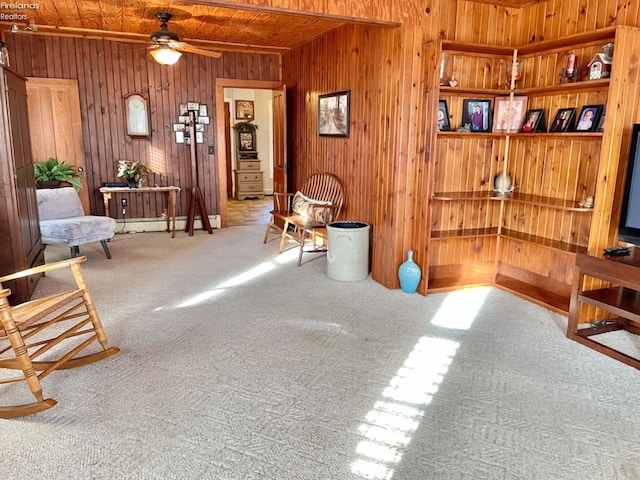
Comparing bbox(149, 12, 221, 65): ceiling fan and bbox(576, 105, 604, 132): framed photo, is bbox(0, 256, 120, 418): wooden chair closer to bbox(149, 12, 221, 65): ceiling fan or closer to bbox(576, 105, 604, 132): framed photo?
bbox(149, 12, 221, 65): ceiling fan

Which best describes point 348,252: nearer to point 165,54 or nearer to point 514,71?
point 514,71

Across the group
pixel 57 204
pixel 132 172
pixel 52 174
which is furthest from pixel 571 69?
pixel 52 174

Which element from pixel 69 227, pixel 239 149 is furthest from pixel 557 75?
pixel 239 149

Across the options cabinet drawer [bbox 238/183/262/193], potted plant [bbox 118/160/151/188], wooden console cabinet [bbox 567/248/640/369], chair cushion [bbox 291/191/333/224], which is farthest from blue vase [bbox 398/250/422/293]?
cabinet drawer [bbox 238/183/262/193]

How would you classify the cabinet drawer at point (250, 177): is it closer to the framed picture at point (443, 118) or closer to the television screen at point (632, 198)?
the framed picture at point (443, 118)

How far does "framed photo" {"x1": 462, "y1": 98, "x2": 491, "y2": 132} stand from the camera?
4.28 meters

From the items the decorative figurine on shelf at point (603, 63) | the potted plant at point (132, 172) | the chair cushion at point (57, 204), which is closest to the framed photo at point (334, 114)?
the decorative figurine on shelf at point (603, 63)

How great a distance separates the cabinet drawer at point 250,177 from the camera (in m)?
10.3

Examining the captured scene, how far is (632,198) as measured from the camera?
10.3 ft

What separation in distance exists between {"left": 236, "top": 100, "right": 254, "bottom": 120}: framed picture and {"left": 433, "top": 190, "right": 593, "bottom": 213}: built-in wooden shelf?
6923 millimetres

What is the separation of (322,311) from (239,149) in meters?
7.25

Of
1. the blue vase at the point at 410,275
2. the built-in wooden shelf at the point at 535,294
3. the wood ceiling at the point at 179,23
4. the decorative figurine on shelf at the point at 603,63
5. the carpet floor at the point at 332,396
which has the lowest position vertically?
the carpet floor at the point at 332,396

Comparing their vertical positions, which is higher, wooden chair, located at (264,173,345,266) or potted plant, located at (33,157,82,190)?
potted plant, located at (33,157,82,190)

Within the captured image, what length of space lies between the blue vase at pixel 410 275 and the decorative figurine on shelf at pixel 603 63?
1.88 m
